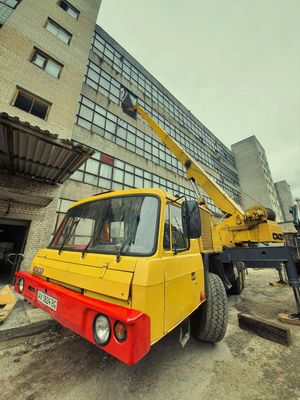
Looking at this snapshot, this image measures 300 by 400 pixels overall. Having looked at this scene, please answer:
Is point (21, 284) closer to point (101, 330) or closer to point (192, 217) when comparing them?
point (101, 330)

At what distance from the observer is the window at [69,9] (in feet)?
A: 37.1

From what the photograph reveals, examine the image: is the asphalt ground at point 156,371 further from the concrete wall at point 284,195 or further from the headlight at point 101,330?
the concrete wall at point 284,195

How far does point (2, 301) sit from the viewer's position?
4.02 meters

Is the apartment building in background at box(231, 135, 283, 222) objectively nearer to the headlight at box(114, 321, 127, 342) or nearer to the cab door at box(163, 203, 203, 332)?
the cab door at box(163, 203, 203, 332)

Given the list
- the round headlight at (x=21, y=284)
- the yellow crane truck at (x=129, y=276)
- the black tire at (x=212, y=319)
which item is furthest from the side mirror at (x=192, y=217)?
the round headlight at (x=21, y=284)

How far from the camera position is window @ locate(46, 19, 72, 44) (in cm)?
1006

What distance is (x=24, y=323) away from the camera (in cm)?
341

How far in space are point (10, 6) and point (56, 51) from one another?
2.69 metres

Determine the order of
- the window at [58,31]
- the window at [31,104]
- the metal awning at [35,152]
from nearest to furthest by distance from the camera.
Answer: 1. the metal awning at [35,152]
2. the window at [31,104]
3. the window at [58,31]

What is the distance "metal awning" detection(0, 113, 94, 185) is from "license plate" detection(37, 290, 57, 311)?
13.5ft

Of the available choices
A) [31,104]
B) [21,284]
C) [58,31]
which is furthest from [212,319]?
[58,31]

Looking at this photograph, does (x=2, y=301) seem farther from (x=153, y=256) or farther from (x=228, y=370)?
(x=228, y=370)

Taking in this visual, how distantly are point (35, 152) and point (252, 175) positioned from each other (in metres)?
39.3

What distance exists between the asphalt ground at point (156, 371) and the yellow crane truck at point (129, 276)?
455mm
